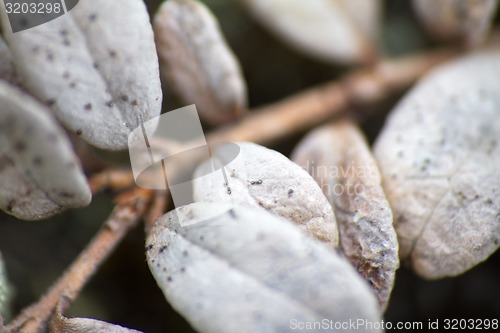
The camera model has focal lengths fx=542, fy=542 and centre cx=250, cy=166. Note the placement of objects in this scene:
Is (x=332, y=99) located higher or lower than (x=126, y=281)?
higher

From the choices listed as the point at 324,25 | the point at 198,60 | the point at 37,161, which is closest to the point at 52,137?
the point at 37,161

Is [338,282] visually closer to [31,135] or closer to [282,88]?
[31,135]

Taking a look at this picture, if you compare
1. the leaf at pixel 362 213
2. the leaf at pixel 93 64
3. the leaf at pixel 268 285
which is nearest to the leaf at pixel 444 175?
the leaf at pixel 362 213

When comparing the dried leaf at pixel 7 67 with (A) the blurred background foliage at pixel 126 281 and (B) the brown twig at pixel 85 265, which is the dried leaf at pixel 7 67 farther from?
(A) the blurred background foliage at pixel 126 281

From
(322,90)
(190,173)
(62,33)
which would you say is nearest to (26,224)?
(190,173)

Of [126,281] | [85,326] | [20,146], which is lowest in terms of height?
[126,281]

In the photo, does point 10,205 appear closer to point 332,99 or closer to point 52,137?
point 52,137

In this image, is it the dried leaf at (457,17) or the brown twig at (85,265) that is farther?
the dried leaf at (457,17)
